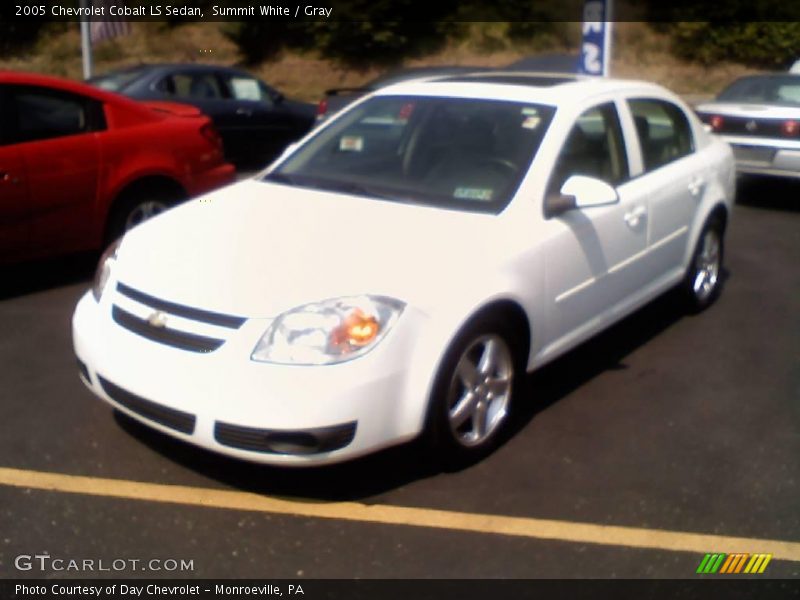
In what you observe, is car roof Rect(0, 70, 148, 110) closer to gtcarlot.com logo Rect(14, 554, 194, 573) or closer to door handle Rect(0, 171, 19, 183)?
door handle Rect(0, 171, 19, 183)

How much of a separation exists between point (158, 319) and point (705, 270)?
4.04 m

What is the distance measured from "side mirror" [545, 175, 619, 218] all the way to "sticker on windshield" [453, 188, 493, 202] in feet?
0.90

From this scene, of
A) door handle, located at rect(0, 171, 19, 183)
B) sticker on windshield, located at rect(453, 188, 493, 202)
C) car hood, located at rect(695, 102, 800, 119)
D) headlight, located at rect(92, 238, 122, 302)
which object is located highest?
sticker on windshield, located at rect(453, 188, 493, 202)

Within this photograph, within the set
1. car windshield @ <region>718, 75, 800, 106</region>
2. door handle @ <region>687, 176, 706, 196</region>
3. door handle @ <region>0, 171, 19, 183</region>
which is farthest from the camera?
car windshield @ <region>718, 75, 800, 106</region>

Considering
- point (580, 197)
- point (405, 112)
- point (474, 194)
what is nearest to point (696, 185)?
point (580, 197)

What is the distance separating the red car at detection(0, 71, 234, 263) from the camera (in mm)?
6434

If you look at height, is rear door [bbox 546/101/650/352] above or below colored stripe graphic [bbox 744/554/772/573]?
above

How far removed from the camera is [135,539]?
3.66m

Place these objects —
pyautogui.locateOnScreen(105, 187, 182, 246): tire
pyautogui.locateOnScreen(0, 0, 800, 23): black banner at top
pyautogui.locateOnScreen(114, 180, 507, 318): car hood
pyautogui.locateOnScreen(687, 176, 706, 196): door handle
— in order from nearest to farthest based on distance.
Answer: pyautogui.locateOnScreen(114, 180, 507, 318): car hood, pyautogui.locateOnScreen(687, 176, 706, 196): door handle, pyautogui.locateOnScreen(105, 187, 182, 246): tire, pyautogui.locateOnScreen(0, 0, 800, 23): black banner at top

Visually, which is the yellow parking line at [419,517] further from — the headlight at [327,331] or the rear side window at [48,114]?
the rear side window at [48,114]

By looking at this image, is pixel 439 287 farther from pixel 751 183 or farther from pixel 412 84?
pixel 751 183

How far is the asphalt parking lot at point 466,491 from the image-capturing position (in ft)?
11.8

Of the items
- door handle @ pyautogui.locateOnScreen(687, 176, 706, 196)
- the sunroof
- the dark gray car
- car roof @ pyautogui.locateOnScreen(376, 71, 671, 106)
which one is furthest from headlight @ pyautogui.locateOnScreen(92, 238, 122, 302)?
the dark gray car

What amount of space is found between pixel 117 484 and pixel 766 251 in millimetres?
6404
